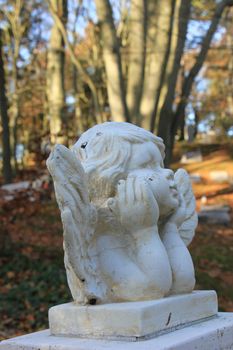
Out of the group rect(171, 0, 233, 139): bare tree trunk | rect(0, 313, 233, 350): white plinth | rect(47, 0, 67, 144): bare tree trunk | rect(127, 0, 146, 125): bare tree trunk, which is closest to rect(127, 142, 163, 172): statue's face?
rect(0, 313, 233, 350): white plinth

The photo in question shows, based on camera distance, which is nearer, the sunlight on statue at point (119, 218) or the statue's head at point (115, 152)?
the sunlight on statue at point (119, 218)

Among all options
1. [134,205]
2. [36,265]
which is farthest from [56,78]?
[134,205]

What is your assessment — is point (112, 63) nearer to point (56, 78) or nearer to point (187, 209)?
point (187, 209)

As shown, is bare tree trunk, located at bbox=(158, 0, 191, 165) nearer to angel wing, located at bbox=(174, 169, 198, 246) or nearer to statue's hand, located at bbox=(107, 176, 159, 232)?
angel wing, located at bbox=(174, 169, 198, 246)

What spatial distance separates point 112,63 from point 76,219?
18.4ft

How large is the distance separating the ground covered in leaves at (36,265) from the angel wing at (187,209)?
3.75m

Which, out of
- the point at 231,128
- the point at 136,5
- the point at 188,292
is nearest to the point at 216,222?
the point at 136,5

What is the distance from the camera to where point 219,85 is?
3575 cm

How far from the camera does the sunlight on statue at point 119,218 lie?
2920 mm

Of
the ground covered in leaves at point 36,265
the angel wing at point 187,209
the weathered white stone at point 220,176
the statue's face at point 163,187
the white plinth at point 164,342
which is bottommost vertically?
the weathered white stone at point 220,176

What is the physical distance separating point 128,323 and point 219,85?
3400cm

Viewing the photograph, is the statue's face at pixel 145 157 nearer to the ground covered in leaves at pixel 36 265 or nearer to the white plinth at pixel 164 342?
the white plinth at pixel 164 342

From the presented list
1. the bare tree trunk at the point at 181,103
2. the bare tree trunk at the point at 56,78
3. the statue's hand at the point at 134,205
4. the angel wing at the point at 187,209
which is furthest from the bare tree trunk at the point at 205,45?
the statue's hand at the point at 134,205

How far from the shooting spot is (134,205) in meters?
Answer: 3.08
